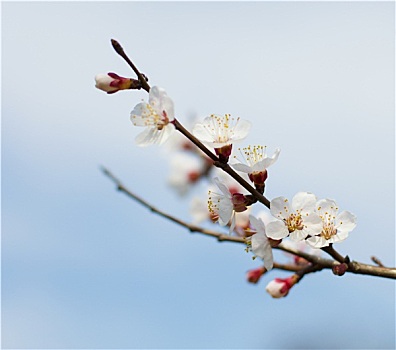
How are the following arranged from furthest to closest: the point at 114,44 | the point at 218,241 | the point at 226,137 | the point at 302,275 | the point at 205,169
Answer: the point at 205,169 < the point at 218,241 < the point at 302,275 < the point at 226,137 < the point at 114,44

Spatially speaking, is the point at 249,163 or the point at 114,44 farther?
the point at 249,163

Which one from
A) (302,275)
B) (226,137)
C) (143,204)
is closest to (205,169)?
(143,204)

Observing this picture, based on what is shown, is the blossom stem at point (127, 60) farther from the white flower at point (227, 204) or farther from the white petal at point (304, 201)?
the white petal at point (304, 201)

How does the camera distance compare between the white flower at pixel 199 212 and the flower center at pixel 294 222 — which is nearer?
the flower center at pixel 294 222

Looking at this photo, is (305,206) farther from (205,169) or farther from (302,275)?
(205,169)

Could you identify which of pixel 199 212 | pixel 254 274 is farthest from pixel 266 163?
pixel 199 212

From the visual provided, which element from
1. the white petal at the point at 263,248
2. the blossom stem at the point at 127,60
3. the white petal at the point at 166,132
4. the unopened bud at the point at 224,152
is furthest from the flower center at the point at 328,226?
the blossom stem at the point at 127,60

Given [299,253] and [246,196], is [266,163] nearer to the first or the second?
[246,196]
